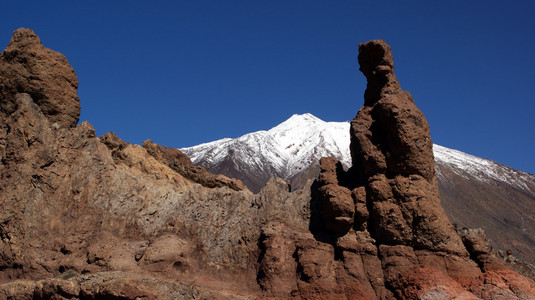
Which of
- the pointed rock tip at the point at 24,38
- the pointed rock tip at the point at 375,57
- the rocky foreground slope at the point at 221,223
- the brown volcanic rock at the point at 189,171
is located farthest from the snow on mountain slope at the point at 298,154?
the pointed rock tip at the point at 24,38

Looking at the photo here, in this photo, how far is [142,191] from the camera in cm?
2409

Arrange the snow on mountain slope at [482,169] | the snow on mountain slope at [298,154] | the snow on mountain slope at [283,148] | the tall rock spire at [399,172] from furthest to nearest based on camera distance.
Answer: the snow on mountain slope at [283,148]
the snow on mountain slope at [298,154]
the snow on mountain slope at [482,169]
the tall rock spire at [399,172]

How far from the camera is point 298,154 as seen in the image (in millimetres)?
115750

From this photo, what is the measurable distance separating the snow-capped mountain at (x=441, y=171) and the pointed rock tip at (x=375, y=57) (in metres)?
45.5

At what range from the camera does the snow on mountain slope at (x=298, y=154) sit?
334ft

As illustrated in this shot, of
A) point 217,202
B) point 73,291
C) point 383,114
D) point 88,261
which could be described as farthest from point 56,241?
point 383,114

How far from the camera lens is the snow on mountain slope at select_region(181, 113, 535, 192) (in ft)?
334

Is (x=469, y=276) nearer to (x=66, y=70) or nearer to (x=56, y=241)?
(x=56, y=241)

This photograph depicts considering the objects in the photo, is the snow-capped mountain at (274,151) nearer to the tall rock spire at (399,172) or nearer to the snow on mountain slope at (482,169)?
the snow on mountain slope at (482,169)

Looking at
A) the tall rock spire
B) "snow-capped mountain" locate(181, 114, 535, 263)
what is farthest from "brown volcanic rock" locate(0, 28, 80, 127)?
"snow-capped mountain" locate(181, 114, 535, 263)

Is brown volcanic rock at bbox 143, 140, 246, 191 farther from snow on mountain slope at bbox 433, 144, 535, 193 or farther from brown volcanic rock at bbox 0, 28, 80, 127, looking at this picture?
snow on mountain slope at bbox 433, 144, 535, 193

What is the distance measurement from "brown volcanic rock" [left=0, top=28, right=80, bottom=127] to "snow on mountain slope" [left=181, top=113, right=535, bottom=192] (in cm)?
7163

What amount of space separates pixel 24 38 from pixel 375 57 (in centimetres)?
1607

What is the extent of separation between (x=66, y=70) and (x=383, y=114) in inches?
574
